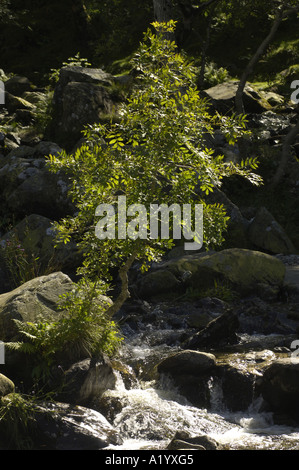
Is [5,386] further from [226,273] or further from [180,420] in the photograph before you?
[226,273]

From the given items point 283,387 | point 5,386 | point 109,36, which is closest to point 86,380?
point 5,386

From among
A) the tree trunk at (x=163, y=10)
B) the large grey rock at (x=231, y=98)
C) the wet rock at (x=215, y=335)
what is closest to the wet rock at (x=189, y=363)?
the wet rock at (x=215, y=335)

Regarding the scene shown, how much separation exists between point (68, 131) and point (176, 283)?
7033 mm

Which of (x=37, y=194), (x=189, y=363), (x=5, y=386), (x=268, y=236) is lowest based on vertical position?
(x=189, y=363)

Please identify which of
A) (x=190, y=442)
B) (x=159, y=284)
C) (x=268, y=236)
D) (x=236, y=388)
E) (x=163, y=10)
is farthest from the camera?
(x=163, y=10)

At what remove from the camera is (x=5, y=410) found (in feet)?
25.1

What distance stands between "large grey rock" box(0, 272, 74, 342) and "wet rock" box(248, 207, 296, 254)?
6.96 metres

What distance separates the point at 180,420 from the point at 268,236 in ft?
26.4

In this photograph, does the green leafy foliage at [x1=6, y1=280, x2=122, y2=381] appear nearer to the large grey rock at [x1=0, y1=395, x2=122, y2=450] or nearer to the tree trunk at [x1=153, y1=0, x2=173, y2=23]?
the large grey rock at [x1=0, y1=395, x2=122, y2=450]

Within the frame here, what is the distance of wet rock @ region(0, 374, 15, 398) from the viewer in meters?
7.82

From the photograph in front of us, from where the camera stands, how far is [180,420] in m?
8.36

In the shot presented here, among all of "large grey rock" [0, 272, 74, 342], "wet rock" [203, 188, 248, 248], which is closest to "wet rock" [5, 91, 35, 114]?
"wet rock" [203, 188, 248, 248]

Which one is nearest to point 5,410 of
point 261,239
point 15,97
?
point 261,239
